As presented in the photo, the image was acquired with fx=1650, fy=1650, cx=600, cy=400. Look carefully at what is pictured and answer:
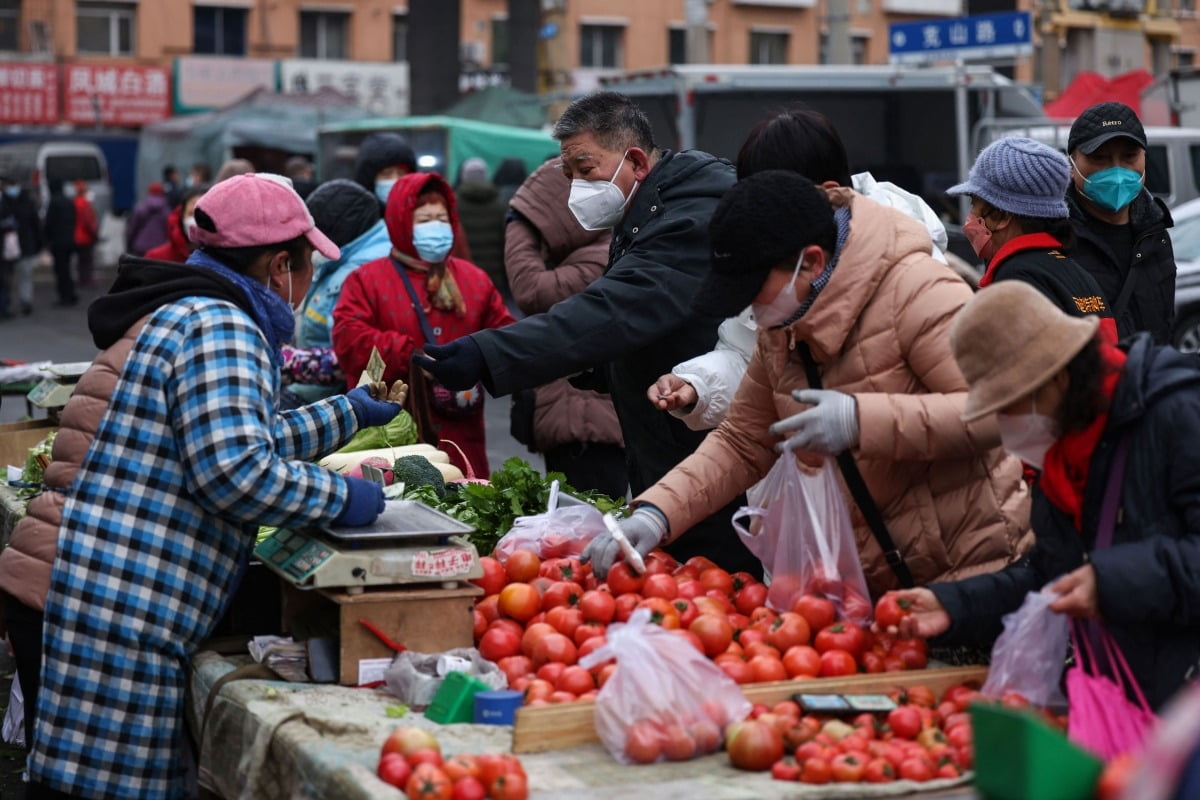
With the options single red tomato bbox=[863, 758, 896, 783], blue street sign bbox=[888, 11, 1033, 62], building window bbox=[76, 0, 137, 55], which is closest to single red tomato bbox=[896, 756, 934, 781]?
single red tomato bbox=[863, 758, 896, 783]

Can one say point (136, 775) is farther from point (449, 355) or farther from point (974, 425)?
point (974, 425)

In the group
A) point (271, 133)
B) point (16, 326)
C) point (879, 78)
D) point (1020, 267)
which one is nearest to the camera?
point (1020, 267)

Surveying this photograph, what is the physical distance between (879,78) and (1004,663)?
14.7 meters

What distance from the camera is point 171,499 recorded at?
12.1ft

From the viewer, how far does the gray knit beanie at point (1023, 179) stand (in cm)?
461

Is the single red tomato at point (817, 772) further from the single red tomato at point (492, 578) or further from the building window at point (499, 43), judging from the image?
the building window at point (499, 43)

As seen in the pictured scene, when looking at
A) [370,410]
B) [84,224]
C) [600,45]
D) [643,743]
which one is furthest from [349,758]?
[600,45]

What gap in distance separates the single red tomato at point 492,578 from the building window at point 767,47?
1535 inches

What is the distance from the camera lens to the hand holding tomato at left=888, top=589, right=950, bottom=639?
11.0 ft

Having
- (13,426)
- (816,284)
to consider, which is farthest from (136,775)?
(13,426)

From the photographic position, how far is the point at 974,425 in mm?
3414

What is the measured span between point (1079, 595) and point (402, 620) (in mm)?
1490

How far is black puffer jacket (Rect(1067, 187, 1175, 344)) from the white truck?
1090cm

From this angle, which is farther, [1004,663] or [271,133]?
[271,133]
